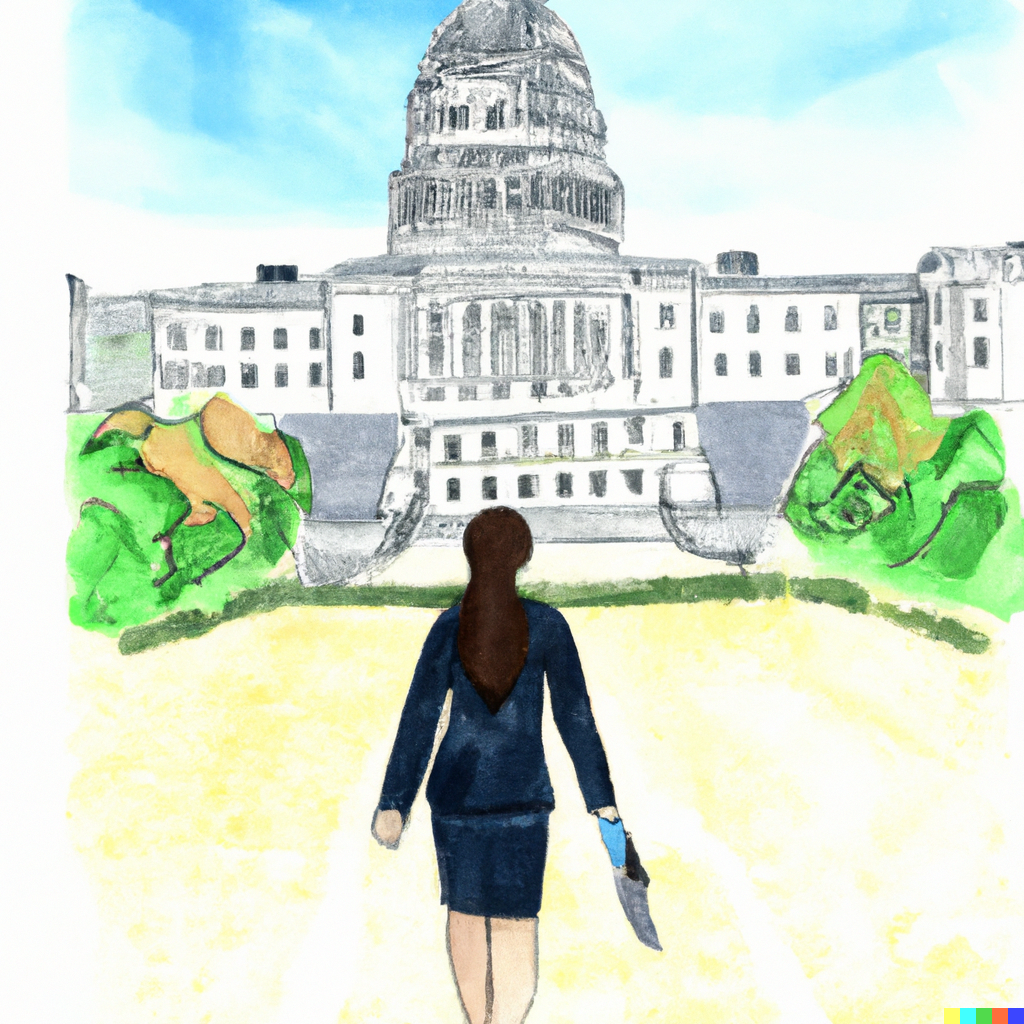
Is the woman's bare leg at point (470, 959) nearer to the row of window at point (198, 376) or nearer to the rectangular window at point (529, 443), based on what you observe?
the rectangular window at point (529, 443)

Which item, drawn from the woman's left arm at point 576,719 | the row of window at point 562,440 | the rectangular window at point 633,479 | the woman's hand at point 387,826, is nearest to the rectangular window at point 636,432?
the row of window at point 562,440

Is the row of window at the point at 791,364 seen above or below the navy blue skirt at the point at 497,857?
above

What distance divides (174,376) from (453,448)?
1.45m

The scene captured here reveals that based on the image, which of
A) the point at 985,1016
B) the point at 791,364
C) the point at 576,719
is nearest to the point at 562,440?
the point at 791,364

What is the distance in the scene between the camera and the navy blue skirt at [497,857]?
13.2 ft

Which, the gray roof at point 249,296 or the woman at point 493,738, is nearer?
the woman at point 493,738

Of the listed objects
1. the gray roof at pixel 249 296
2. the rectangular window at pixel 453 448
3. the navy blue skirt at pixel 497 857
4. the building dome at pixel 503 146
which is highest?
the building dome at pixel 503 146

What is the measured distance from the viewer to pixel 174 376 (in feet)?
17.3

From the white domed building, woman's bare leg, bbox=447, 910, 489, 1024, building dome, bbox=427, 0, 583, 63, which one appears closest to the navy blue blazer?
woman's bare leg, bbox=447, 910, 489, 1024

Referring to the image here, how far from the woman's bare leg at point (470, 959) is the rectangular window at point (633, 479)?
7.13ft

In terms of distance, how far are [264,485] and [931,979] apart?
402 centimetres

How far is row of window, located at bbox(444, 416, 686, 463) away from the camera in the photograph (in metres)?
5.19

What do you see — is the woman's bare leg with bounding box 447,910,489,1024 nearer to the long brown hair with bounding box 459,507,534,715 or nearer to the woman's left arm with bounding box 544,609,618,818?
the woman's left arm with bounding box 544,609,618,818

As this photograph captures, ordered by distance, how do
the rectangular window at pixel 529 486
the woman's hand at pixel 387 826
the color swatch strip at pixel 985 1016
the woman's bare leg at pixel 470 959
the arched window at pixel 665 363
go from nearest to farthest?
the woman's hand at pixel 387 826 → the woman's bare leg at pixel 470 959 → the color swatch strip at pixel 985 1016 → the rectangular window at pixel 529 486 → the arched window at pixel 665 363
